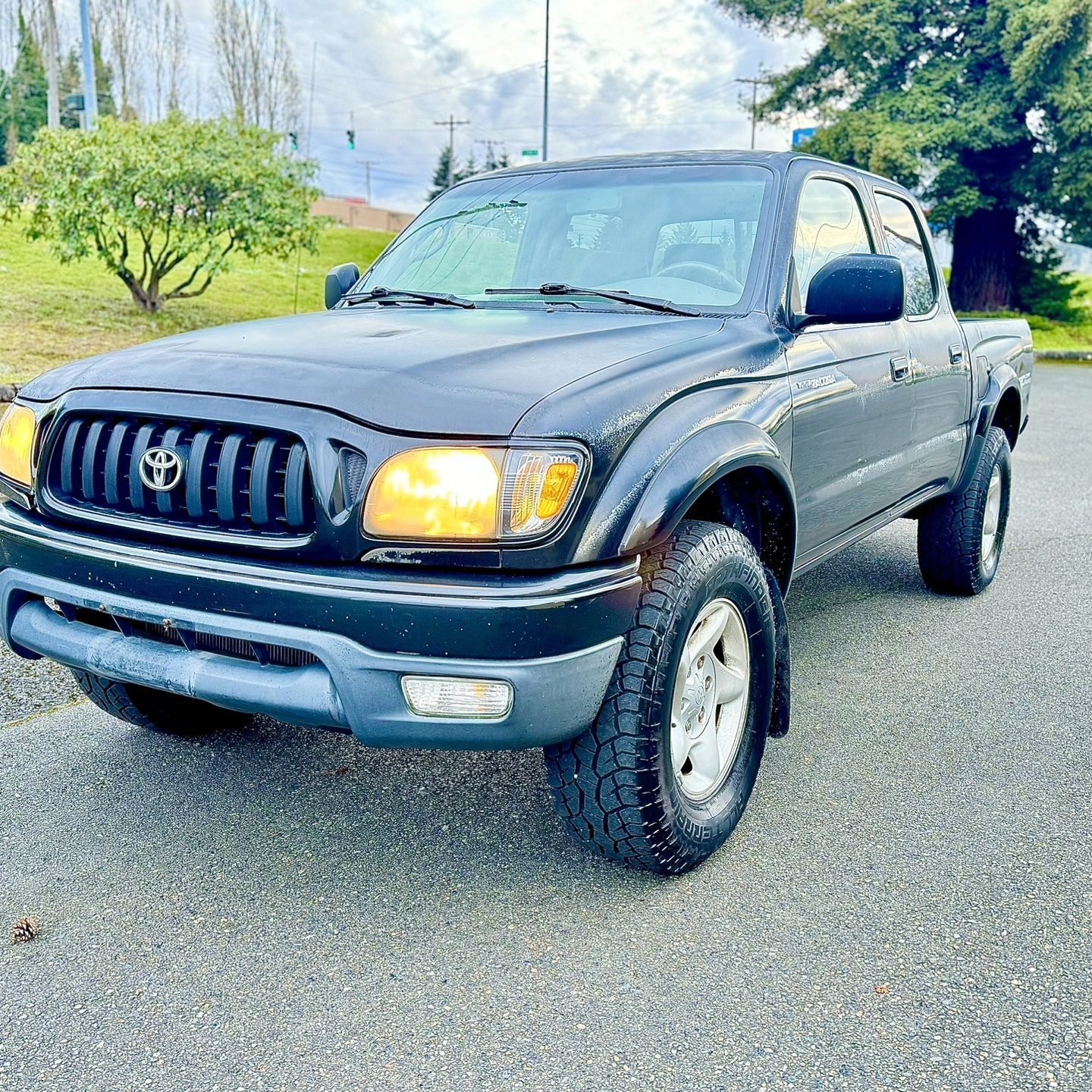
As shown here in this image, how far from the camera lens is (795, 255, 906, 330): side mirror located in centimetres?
308

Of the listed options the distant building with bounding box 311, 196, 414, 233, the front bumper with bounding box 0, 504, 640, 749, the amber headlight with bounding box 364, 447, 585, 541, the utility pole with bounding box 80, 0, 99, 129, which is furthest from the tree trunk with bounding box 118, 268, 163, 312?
the distant building with bounding box 311, 196, 414, 233

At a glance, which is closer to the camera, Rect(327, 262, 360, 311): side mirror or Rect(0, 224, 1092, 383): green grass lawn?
Rect(327, 262, 360, 311): side mirror

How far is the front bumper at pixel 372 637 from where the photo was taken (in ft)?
7.04

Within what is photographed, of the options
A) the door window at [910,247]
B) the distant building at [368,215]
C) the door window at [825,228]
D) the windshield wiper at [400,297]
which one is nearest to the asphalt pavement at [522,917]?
the windshield wiper at [400,297]

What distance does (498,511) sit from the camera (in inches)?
85.2

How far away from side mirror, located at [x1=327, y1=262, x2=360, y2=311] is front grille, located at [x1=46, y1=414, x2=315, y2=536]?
5.37 ft

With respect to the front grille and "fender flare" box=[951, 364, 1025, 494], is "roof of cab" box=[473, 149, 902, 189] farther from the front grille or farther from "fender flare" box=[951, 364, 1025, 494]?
the front grille

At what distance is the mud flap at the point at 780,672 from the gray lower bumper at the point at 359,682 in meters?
0.74

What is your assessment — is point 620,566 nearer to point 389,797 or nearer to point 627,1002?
point 627,1002

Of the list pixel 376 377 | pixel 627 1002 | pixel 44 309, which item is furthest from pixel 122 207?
pixel 627 1002

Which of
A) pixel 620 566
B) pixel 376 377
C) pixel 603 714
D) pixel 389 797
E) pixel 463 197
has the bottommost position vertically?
pixel 389 797

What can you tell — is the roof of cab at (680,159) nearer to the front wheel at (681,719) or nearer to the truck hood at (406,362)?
the truck hood at (406,362)

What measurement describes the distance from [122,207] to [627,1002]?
11331 mm

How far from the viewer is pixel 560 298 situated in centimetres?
327
